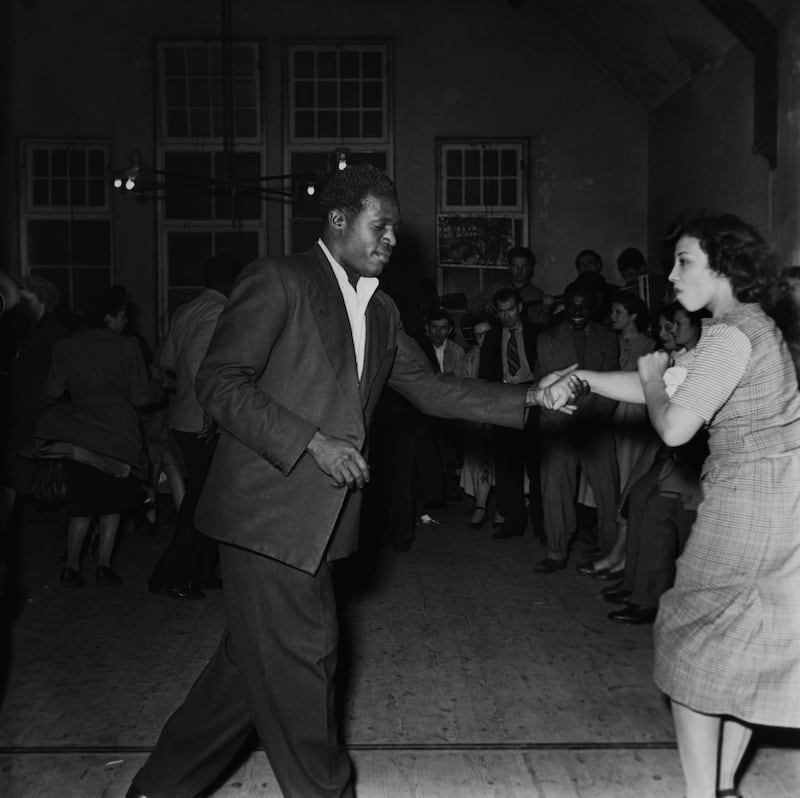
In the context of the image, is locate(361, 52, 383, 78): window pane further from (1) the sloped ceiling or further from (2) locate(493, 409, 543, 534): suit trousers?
(2) locate(493, 409, 543, 534): suit trousers

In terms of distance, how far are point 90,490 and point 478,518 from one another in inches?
117

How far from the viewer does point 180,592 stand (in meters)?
5.66

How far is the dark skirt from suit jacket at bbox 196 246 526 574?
3.28 m

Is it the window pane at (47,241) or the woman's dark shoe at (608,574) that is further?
the window pane at (47,241)

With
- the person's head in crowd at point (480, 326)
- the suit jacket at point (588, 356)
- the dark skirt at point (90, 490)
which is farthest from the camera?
the person's head in crowd at point (480, 326)

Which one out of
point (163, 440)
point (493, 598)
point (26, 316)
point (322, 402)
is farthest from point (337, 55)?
point (322, 402)

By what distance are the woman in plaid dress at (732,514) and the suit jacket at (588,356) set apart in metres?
3.57

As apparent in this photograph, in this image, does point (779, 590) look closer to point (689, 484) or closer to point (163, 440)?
point (689, 484)

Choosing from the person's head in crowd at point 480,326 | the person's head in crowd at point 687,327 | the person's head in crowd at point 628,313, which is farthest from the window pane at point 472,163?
the person's head in crowd at point 687,327

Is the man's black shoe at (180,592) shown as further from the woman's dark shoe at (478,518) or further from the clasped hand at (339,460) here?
the clasped hand at (339,460)

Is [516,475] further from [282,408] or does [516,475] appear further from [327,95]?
[327,95]

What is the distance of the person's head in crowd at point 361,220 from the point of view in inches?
109

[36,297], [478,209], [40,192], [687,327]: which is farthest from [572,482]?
[40,192]

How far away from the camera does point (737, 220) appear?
2814 millimetres
